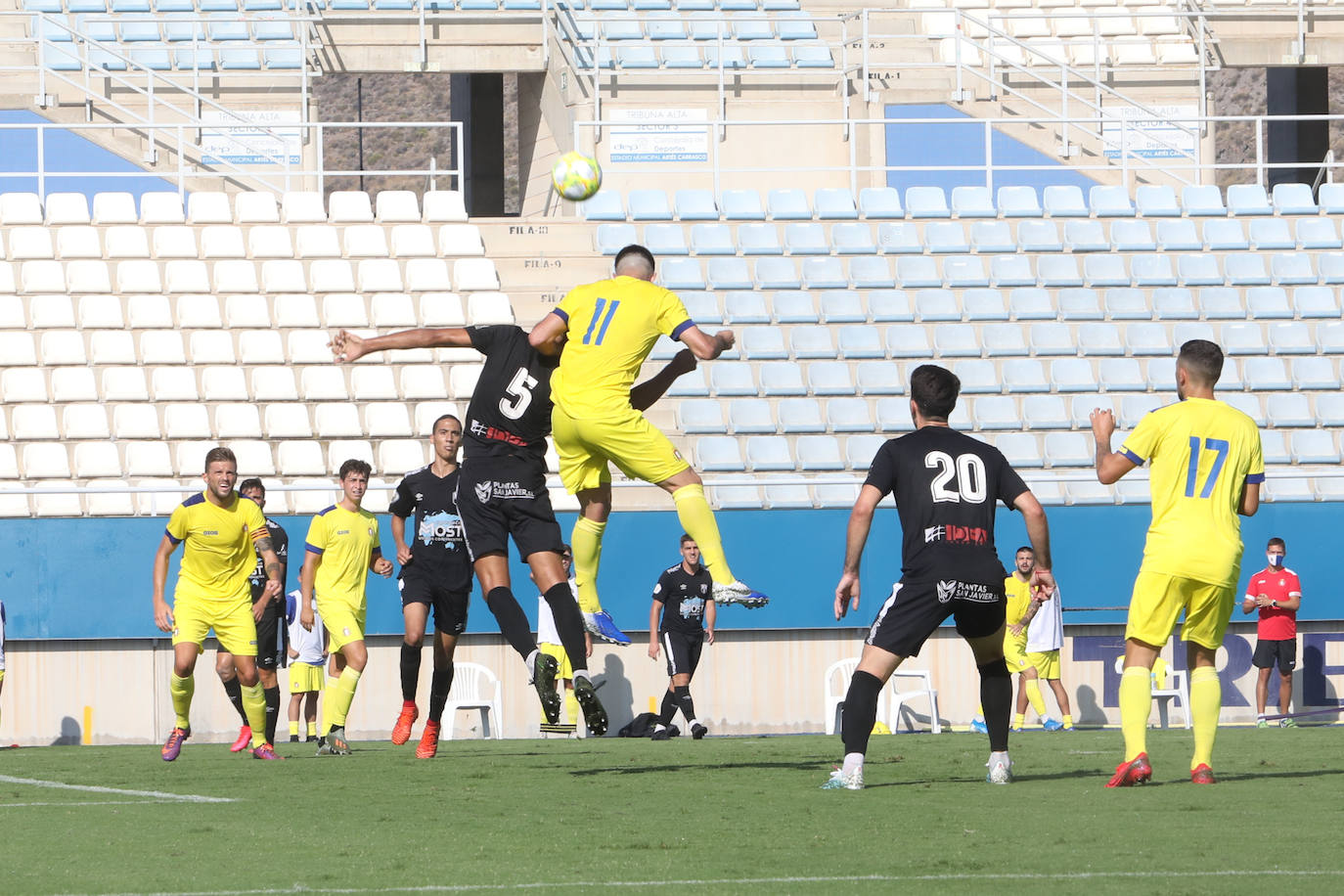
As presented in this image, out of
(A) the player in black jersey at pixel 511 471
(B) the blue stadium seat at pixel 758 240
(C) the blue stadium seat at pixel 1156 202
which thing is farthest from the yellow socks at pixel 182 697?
(C) the blue stadium seat at pixel 1156 202

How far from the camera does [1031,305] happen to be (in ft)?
69.6

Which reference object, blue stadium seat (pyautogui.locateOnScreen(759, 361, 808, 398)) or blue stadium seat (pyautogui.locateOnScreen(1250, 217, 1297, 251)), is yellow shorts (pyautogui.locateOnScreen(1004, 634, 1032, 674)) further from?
blue stadium seat (pyautogui.locateOnScreen(1250, 217, 1297, 251))

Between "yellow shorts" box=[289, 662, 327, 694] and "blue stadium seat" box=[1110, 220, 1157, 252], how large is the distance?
36.9 feet

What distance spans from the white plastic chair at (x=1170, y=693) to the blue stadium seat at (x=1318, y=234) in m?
6.60

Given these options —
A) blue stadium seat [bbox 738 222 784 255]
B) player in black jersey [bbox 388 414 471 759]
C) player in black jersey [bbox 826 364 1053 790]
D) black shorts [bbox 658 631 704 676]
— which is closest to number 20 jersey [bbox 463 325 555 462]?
player in black jersey [bbox 826 364 1053 790]

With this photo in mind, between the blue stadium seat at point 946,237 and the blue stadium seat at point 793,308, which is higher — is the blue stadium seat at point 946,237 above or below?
above

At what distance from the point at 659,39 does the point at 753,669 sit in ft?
42.2

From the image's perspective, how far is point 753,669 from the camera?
17.7 metres

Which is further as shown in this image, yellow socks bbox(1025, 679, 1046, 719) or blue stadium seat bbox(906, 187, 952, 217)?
blue stadium seat bbox(906, 187, 952, 217)

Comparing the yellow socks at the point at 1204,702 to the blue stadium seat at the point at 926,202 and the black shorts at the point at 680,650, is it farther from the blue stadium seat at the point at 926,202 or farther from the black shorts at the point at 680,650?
the blue stadium seat at the point at 926,202

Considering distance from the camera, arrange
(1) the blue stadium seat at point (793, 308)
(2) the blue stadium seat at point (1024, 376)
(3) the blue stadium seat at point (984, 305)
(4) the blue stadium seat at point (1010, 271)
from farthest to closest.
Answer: (4) the blue stadium seat at point (1010, 271), (3) the blue stadium seat at point (984, 305), (1) the blue stadium seat at point (793, 308), (2) the blue stadium seat at point (1024, 376)

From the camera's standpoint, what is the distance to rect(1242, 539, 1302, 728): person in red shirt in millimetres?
17672

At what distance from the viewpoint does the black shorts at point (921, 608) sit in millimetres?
7902

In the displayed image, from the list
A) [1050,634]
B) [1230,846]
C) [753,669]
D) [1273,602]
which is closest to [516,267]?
[753,669]
